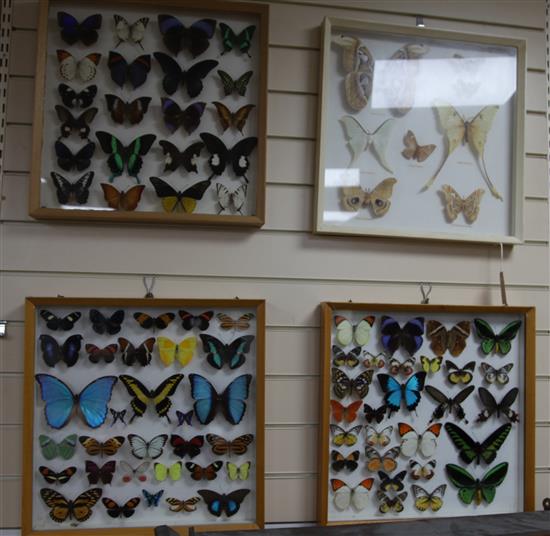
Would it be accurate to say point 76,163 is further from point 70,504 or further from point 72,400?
point 70,504

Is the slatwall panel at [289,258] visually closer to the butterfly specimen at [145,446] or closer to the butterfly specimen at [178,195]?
the butterfly specimen at [178,195]

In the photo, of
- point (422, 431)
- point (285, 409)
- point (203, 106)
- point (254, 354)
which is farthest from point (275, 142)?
point (422, 431)

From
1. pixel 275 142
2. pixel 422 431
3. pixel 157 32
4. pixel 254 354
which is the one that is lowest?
pixel 422 431

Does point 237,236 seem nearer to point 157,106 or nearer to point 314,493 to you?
point 157,106

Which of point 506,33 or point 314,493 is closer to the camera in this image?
point 314,493

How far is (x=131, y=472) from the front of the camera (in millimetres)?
1096

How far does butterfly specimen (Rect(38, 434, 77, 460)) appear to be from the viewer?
1070mm

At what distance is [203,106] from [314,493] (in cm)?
87

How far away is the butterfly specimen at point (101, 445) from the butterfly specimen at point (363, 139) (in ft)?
2.53

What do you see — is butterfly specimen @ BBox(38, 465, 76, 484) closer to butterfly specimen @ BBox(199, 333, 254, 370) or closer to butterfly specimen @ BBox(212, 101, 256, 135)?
butterfly specimen @ BBox(199, 333, 254, 370)

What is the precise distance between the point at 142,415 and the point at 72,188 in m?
0.49

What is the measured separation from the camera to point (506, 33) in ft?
4.15

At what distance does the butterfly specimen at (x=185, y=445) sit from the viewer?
1.10 m

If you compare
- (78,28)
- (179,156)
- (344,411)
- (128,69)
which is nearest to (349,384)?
(344,411)
